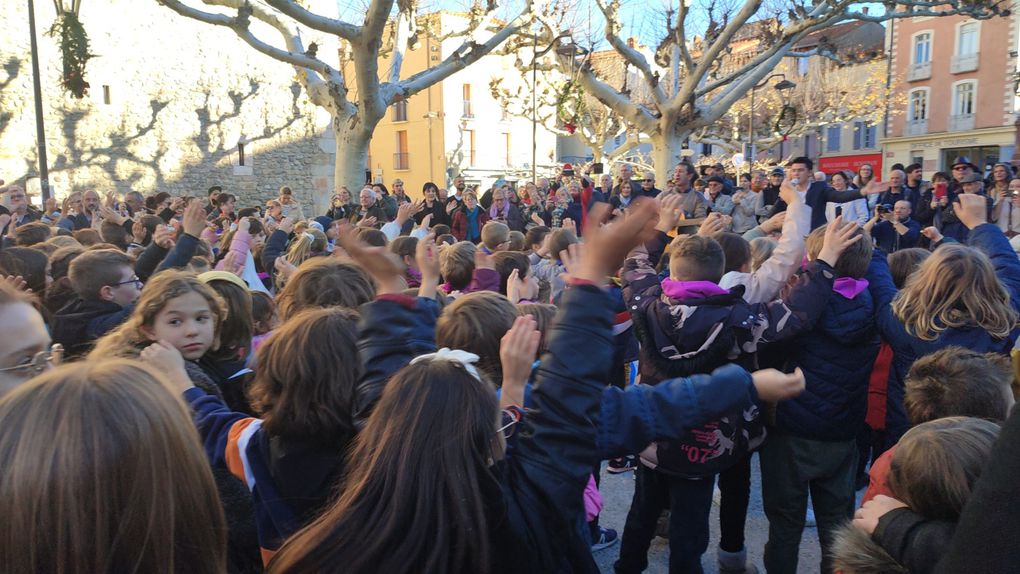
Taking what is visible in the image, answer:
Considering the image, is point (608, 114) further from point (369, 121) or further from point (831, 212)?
point (831, 212)

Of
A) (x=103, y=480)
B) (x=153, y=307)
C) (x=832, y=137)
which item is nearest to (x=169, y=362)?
(x=153, y=307)

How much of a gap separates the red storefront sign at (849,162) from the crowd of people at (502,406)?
39.7m

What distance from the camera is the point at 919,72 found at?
1391 inches

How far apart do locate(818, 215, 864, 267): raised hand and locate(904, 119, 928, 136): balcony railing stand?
128 feet

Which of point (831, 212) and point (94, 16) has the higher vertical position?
point (94, 16)

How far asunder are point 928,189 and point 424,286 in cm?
943

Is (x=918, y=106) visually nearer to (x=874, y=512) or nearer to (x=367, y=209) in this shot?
(x=367, y=209)

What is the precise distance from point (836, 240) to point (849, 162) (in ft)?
141

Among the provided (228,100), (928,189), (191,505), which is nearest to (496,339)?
(191,505)

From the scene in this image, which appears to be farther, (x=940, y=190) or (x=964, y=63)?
(x=964, y=63)

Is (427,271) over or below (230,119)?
below

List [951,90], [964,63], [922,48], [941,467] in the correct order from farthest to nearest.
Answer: [922,48] < [951,90] < [964,63] < [941,467]

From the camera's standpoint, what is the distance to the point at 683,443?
2.73 meters

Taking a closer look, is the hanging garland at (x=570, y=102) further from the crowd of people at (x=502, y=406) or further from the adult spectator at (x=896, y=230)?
the crowd of people at (x=502, y=406)
